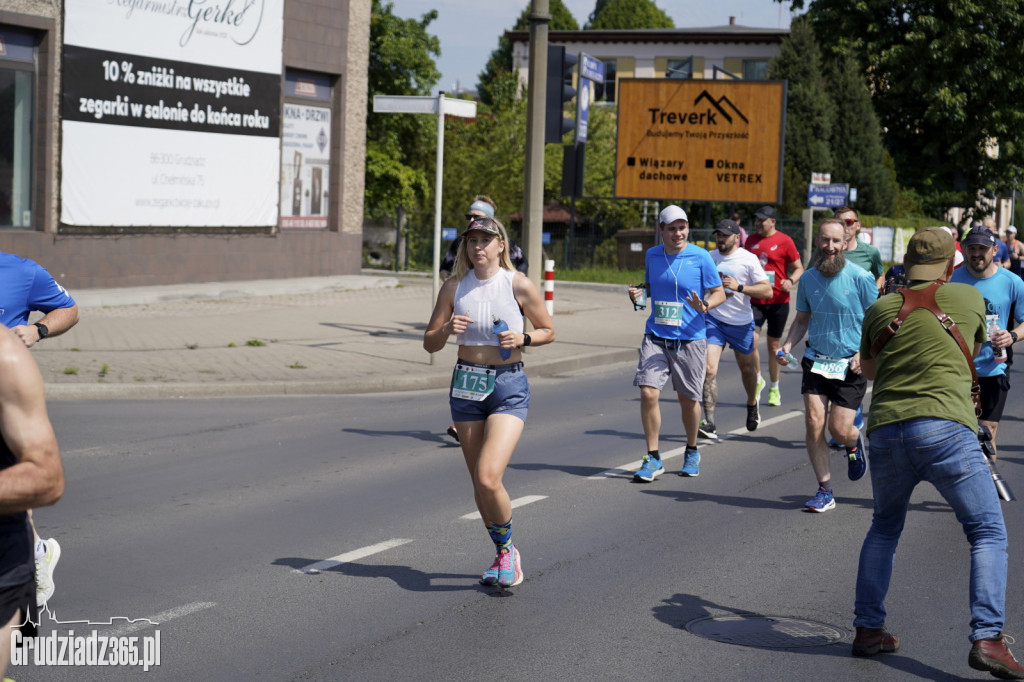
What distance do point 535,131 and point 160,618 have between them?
12.2 meters

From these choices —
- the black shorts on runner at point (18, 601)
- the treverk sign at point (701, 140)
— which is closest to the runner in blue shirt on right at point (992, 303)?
the black shorts on runner at point (18, 601)

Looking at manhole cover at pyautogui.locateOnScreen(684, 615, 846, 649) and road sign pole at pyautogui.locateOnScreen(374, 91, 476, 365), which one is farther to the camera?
road sign pole at pyautogui.locateOnScreen(374, 91, 476, 365)

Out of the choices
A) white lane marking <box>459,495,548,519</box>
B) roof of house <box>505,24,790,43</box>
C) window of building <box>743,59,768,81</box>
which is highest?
roof of house <box>505,24,790,43</box>

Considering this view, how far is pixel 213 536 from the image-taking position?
23.1 feet

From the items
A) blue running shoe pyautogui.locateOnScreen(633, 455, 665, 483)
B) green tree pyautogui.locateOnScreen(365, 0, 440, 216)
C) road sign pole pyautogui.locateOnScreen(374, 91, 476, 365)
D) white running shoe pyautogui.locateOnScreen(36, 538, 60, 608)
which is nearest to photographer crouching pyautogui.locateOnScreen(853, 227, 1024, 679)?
white running shoe pyautogui.locateOnScreen(36, 538, 60, 608)

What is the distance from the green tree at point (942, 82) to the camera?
153 feet

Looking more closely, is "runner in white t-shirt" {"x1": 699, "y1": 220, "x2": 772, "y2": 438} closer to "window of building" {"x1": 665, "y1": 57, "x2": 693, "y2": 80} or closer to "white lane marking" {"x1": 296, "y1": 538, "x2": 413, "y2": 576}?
"white lane marking" {"x1": 296, "y1": 538, "x2": 413, "y2": 576}

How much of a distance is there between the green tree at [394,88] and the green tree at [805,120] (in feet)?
42.7

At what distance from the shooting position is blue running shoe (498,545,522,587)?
19.9ft

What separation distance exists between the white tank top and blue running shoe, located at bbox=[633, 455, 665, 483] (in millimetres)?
2785

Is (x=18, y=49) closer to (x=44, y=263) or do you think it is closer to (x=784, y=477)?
(x=44, y=263)

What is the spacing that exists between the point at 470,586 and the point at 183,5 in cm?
1857

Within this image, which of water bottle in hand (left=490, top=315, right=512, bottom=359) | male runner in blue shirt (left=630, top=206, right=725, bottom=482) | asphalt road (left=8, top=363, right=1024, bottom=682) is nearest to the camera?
asphalt road (left=8, top=363, right=1024, bottom=682)

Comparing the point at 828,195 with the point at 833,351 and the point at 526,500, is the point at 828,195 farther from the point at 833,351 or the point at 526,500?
the point at 526,500
